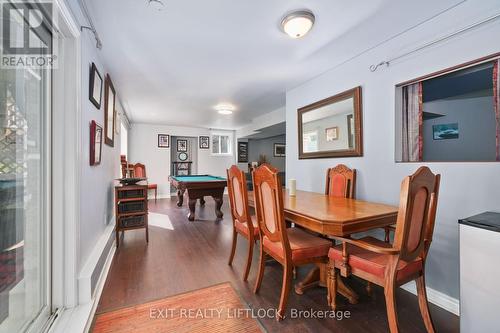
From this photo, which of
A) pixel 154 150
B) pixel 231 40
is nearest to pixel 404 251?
pixel 231 40

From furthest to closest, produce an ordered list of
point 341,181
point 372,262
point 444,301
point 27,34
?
point 341,181, point 444,301, point 372,262, point 27,34

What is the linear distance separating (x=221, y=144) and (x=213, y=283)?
249 inches

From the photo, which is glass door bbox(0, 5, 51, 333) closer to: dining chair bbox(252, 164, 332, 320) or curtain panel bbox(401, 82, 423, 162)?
dining chair bbox(252, 164, 332, 320)

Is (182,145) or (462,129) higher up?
(182,145)

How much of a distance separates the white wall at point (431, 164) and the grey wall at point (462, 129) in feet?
1.23

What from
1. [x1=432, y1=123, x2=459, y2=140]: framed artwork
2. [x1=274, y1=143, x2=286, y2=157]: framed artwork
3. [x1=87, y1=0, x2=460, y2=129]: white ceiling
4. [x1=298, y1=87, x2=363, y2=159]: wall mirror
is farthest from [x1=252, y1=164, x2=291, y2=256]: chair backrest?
[x1=274, y1=143, x2=286, y2=157]: framed artwork

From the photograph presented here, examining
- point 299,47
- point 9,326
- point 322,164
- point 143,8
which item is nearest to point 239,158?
point 322,164

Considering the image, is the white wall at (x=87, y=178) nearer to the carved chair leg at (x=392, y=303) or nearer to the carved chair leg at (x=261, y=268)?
the carved chair leg at (x=261, y=268)

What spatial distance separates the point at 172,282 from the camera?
2.00 meters

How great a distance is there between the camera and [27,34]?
1.19 metres

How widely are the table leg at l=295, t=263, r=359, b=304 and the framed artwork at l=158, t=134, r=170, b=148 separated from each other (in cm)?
626

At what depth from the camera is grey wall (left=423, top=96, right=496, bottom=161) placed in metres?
2.05

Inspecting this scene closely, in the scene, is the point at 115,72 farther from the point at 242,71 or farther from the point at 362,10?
the point at 362,10

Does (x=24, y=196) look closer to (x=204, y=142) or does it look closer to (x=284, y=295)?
(x=284, y=295)
